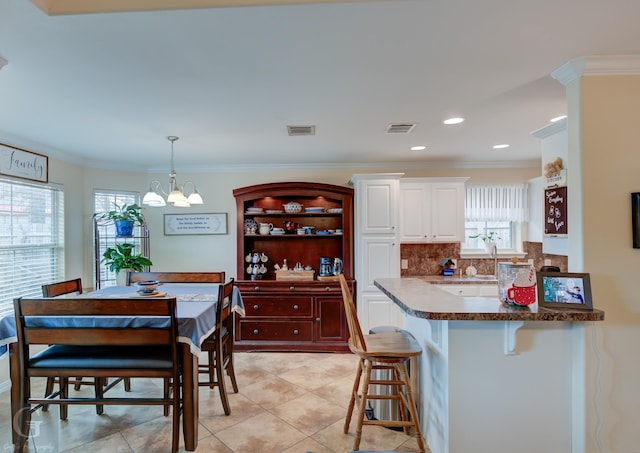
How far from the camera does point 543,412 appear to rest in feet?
5.94

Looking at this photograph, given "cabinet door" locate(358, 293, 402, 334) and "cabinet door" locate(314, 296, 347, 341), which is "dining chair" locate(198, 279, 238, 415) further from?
"cabinet door" locate(358, 293, 402, 334)

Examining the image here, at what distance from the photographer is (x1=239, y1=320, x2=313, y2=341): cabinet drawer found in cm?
393

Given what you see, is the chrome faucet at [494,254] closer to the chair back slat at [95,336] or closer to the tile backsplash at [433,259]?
the tile backsplash at [433,259]

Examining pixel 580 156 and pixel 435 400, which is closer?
pixel 580 156

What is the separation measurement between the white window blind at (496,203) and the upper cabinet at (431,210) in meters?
0.35

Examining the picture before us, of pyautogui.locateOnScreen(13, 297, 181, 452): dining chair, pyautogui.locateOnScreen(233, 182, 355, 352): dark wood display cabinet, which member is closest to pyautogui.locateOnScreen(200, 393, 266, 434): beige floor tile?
pyautogui.locateOnScreen(13, 297, 181, 452): dining chair

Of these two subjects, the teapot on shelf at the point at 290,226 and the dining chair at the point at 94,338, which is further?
the teapot on shelf at the point at 290,226

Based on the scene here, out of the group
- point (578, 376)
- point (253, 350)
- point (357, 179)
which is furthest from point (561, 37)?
point (253, 350)

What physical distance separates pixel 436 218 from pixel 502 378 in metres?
2.55

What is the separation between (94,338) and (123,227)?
6.84 feet

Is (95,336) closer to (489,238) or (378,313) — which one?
(378,313)

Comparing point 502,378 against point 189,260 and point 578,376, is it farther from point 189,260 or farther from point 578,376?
point 189,260

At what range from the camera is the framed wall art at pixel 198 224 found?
4445mm

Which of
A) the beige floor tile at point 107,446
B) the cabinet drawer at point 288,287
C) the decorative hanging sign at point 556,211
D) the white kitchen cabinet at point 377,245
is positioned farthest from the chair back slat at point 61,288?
the decorative hanging sign at point 556,211
